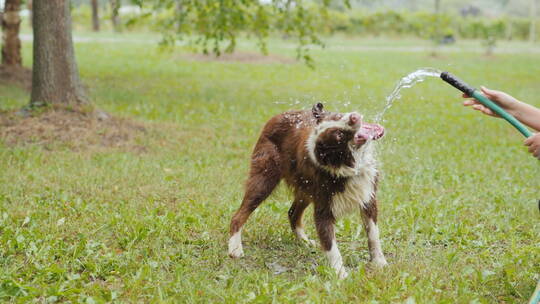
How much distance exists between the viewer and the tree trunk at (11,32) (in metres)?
13.2

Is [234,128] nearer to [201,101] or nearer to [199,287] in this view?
[201,101]

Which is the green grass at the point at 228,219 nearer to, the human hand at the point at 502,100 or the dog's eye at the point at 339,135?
the dog's eye at the point at 339,135

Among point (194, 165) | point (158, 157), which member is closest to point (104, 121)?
→ point (158, 157)

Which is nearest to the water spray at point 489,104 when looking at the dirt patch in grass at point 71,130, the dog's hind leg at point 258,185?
the dog's hind leg at point 258,185

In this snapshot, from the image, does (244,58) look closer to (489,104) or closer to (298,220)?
(298,220)

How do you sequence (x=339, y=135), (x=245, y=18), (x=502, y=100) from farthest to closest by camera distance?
1. (x=245, y=18)
2. (x=502, y=100)
3. (x=339, y=135)

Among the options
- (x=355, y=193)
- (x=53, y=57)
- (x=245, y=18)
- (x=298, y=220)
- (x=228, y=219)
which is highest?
(x=245, y=18)

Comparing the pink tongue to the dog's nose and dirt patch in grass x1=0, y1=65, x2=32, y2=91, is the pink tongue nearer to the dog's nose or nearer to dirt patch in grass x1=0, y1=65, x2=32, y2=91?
the dog's nose

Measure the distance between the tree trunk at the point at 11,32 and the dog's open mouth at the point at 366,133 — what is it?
37.7 feet

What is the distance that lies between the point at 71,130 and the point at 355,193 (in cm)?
543

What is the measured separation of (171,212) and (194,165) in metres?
1.96

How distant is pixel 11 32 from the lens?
13.4 metres

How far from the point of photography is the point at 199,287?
4.07 meters

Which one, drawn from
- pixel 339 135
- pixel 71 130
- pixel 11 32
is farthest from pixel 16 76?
pixel 339 135
